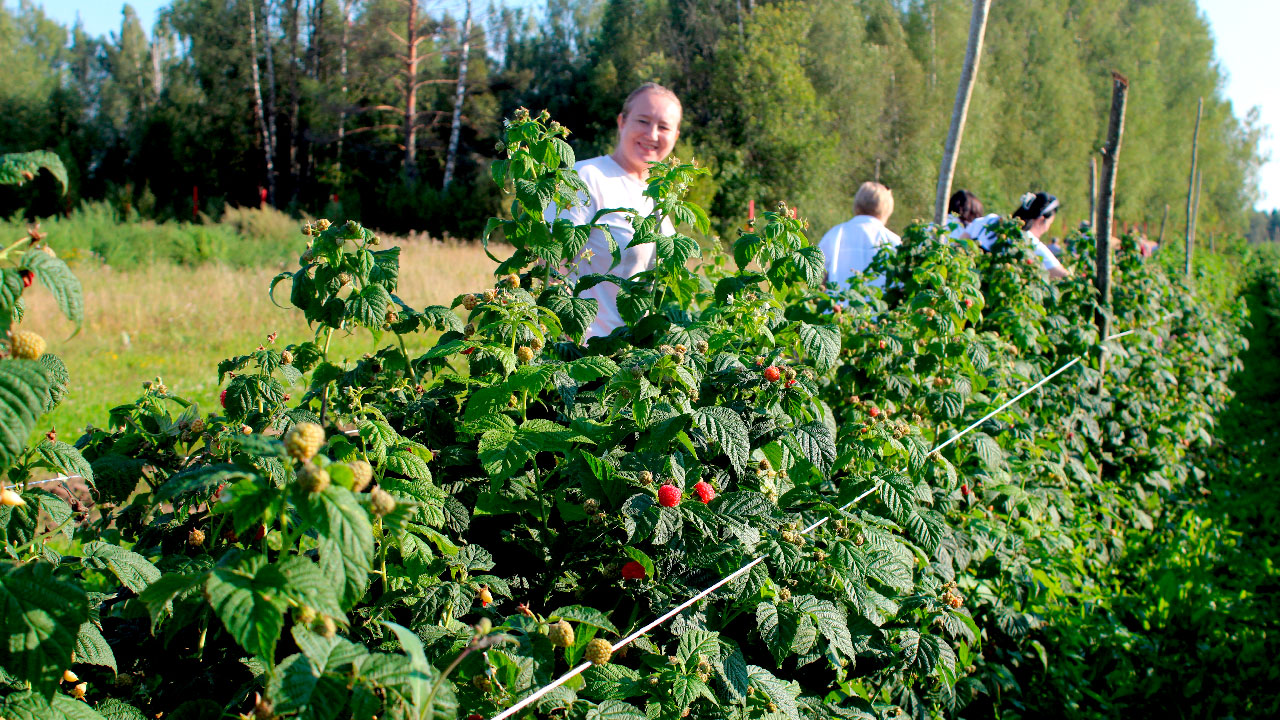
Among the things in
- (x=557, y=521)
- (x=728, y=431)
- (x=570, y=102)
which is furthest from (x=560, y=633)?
(x=570, y=102)

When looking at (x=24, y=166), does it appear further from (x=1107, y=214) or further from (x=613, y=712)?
(x=1107, y=214)

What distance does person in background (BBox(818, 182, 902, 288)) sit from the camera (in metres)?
4.46

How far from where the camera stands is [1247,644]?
2957mm

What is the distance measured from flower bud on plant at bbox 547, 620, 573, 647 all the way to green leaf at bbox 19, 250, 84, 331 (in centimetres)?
75

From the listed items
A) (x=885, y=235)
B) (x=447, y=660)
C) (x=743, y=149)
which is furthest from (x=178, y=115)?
(x=447, y=660)

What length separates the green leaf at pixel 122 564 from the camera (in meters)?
1.23

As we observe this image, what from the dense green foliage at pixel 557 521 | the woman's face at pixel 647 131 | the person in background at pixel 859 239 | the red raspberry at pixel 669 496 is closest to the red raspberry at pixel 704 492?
the dense green foliage at pixel 557 521

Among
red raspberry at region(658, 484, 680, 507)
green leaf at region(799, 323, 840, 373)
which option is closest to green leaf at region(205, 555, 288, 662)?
red raspberry at region(658, 484, 680, 507)

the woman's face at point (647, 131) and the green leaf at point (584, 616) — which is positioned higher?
the woman's face at point (647, 131)

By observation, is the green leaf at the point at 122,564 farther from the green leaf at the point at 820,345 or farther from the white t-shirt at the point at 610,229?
the white t-shirt at the point at 610,229

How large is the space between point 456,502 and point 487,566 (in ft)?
0.54

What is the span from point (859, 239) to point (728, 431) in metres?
3.08

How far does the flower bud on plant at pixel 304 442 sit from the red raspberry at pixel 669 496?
73 centimetres

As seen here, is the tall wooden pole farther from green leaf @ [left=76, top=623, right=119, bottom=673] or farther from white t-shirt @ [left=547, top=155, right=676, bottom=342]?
green leaf @ [left=76, top=623, right=119, bottom=673]
